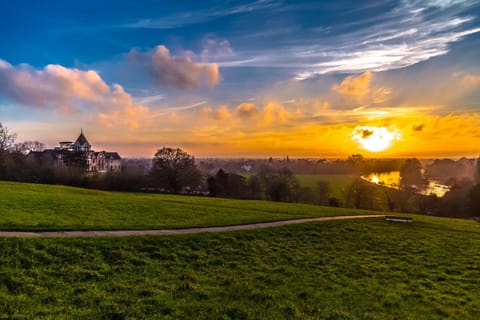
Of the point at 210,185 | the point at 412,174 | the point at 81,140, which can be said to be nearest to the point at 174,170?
the point at 210,185

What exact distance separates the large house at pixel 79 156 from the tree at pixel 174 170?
40.1 feet

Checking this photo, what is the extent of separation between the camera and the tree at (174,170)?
197 ft

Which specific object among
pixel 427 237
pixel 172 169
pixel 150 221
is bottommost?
pixel 427 237

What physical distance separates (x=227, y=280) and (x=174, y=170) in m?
51.8

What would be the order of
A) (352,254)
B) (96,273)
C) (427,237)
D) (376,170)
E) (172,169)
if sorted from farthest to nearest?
(376,170), (172,169), (427,237), (352,254), (96,273)

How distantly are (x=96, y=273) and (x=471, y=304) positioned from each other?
1190 centimetres

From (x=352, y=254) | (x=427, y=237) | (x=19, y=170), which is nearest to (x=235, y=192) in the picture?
(x=19, y=170)

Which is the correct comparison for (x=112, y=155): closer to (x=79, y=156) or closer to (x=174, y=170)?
(x=79, y=156)

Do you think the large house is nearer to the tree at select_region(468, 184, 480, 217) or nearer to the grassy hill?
the grassy hill

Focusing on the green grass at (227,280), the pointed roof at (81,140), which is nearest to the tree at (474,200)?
the green grass at (227,280)

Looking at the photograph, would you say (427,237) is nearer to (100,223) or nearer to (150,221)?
(150,221)

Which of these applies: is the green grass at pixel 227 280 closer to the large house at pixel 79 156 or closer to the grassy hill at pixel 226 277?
the grassy hill at pixel 226 277

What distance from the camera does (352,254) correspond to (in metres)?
15.1

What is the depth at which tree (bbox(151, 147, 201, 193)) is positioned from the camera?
59938mm
